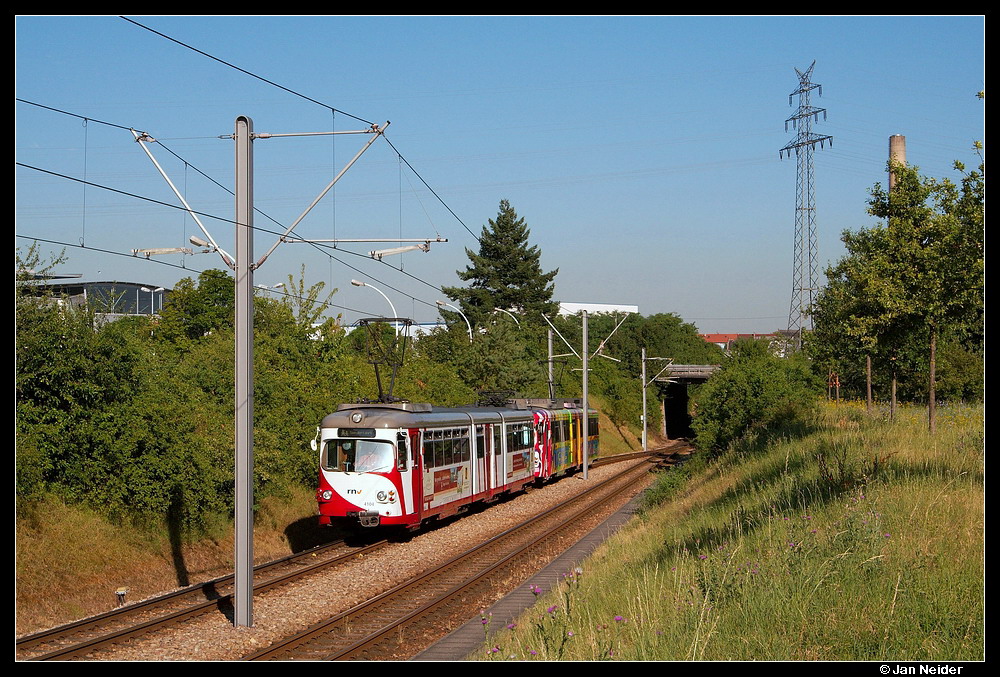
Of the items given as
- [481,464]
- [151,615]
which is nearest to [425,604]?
[151,615]

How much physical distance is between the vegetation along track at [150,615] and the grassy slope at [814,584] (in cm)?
548

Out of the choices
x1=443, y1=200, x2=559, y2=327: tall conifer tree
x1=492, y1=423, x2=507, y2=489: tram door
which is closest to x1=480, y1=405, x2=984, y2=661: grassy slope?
x1=492, y1=423, x2=507, y2=489: tram door

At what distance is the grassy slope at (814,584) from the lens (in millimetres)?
7977

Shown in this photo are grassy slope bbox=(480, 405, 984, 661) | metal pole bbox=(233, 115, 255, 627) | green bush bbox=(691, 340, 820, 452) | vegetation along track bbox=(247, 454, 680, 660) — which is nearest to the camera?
grassy slope bbox=(480, 405, 984, 661)

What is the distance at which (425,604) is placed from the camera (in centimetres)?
1464

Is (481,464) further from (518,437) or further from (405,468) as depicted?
(405,468)

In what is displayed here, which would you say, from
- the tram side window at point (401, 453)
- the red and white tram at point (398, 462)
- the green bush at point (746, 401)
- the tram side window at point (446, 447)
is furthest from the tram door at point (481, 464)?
the green bush at point (746, 401)

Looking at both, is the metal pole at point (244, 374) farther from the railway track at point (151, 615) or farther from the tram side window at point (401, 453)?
the tram side window at point (401, 453)

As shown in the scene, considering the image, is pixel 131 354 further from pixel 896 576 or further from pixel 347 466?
pixel 896 576

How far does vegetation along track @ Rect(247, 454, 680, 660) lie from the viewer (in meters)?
12.0

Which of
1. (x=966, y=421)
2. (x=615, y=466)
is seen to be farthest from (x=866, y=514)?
→ (x=615, y=466)

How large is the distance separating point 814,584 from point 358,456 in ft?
42.5

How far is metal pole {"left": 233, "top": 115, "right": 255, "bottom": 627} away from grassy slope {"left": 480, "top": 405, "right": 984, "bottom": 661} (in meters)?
4.37

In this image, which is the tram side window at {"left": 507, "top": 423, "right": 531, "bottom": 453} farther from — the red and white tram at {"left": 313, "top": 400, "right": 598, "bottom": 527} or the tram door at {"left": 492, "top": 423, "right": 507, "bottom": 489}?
the red and white tram at {"left": 313, "top": 400, "right": 598, "bottom": 527}
